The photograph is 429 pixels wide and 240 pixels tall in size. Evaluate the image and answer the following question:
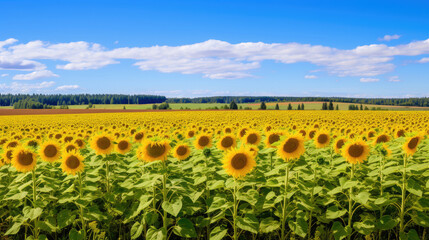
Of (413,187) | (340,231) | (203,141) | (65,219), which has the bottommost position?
(340,231)

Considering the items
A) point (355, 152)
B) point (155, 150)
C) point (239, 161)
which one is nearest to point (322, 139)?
point (355, 152)

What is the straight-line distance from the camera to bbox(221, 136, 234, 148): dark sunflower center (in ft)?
23.8

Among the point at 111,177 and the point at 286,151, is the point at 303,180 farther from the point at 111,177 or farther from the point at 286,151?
the point at 111,177

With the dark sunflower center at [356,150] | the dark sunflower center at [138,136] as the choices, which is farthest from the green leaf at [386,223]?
the dark sunflower center at [138,136]

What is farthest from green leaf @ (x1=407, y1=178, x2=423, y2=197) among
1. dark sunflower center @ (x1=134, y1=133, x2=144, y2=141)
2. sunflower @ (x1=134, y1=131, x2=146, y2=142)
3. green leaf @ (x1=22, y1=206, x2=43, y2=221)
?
dark sunflower center @ (x1=134, y1=133, x2=144, y2=141)

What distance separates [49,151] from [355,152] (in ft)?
20.6

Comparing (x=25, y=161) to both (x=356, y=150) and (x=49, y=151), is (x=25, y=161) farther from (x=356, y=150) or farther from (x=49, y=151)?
(x=356, y=150)

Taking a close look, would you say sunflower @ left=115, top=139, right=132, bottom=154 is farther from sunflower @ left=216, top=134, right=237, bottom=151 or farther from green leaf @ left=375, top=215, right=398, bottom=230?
green leaf @ left=375, top=215, right=398, bottom=230

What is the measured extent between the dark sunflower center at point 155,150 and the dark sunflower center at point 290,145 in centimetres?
221

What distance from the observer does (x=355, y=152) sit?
573 cm

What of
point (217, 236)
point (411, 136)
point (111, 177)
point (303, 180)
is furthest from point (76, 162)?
point (411, 136)

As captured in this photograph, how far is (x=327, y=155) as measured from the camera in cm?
699

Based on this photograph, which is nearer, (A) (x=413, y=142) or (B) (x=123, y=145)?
(A) (x=413, y=142)

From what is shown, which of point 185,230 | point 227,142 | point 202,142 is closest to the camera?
point 185,230
